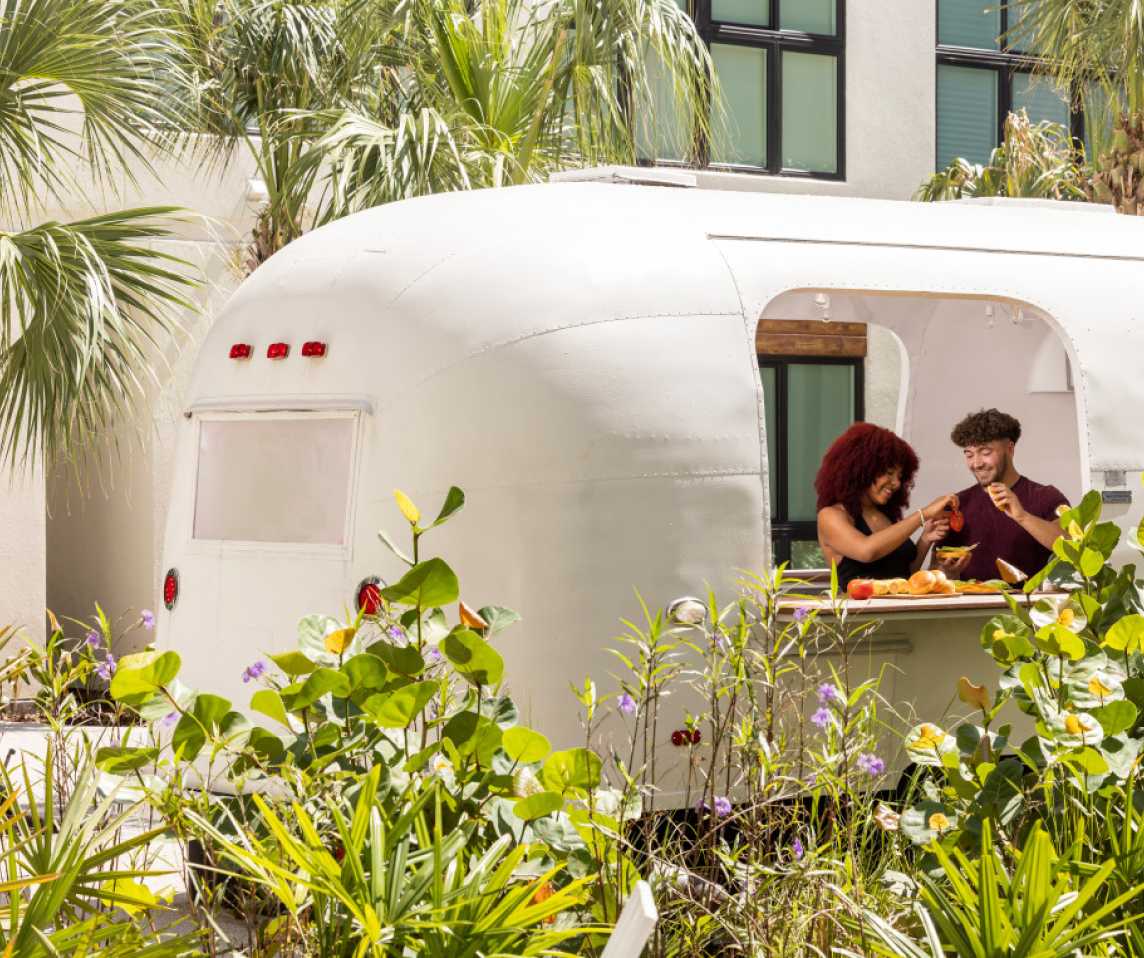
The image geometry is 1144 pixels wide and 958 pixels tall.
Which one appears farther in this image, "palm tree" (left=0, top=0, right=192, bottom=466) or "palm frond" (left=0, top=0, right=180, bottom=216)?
"palm frond" (left=0, top=0, right=180, bottom=216)

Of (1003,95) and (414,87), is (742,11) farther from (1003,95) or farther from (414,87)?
(414,87)

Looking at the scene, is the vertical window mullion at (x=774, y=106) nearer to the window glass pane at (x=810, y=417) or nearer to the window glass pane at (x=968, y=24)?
the window glass pane at (x=968, y=24)

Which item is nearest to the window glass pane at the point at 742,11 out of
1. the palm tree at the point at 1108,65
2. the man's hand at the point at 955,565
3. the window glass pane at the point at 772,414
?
the window glass pane at the point at 772,414

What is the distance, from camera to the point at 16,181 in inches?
505

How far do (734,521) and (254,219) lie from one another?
335 inches

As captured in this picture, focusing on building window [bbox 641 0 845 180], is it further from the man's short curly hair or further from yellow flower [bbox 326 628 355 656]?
yellow flower [bbox 326 628 355 656]

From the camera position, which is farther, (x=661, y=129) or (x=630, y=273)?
(x=661, y=129)

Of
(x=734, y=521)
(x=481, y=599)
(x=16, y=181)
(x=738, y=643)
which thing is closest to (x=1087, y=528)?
(x=738, y=643)

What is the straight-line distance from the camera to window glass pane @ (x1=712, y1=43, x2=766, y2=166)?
1589cm

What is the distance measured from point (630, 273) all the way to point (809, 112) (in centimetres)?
1079

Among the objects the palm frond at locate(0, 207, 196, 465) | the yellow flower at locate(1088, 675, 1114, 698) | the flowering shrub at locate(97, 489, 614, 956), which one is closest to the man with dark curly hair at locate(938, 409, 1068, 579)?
the yellow flower at locate(1088, 675, 1114, 698)

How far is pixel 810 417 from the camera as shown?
15.5 m

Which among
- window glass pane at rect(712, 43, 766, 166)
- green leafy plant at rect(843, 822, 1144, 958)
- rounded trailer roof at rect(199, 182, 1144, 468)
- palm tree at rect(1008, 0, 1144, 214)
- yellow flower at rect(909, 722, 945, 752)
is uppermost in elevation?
window glass pane at rect(712, 43, 766, 166)

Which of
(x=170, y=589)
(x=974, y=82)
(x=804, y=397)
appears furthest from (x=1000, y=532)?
(x=974, y=82)
